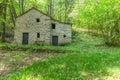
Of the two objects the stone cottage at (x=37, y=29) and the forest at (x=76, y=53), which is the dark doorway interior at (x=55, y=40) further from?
the forest at (x=76, y=53)

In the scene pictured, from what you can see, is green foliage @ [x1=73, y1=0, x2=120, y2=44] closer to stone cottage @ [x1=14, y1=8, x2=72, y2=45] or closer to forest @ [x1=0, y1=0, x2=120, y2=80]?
forest @ [x1=0, y1=0, x2=120, y2=80]

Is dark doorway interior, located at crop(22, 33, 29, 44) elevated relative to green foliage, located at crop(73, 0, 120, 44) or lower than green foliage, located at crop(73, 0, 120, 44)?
lower

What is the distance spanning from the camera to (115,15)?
35.2 metres

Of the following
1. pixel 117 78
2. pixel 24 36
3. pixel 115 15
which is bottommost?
pixel 117 78

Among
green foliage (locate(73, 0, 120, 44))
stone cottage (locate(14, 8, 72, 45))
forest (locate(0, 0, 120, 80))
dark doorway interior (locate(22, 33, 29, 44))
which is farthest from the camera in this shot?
dark doorway interior (locate(22, 33, 29, 44))

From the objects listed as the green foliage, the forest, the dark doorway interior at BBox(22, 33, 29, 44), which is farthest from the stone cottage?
the green foliage

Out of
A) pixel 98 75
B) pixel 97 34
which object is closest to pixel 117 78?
pixel 98 75

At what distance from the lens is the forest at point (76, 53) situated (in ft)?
33.2

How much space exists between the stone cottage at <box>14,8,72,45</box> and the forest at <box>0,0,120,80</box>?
2.02 meters

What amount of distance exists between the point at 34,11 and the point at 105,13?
12.0 m

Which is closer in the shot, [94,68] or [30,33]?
[94,68]

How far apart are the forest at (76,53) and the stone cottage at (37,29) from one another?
2020 mm

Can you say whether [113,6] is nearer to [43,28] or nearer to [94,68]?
[43,28]

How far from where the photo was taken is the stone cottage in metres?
38.8
